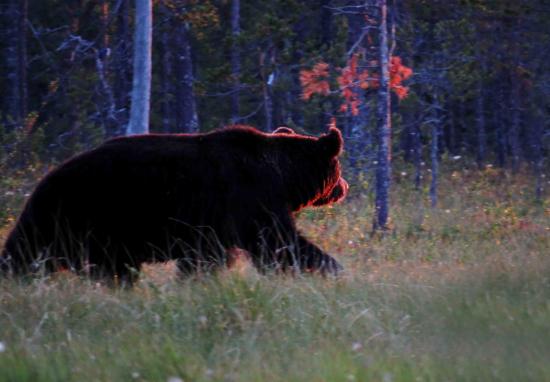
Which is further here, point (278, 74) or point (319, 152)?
point (278, 74)

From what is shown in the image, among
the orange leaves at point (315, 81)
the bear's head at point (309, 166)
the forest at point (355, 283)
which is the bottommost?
the forest at point (355, 283)

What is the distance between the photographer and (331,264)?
7.96 meters

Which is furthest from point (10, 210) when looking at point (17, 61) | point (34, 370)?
point (17, 61)

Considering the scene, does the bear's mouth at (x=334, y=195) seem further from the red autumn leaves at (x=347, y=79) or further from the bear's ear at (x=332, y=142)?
the red autumn leaves at (x=347, y=79)

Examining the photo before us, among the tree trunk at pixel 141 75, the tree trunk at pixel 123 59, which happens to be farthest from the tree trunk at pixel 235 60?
the tree trunk at pixel 141 75

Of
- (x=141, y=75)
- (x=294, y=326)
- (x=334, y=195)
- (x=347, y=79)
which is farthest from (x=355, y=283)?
(x=141, y=75)

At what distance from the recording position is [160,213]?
7.87 metres

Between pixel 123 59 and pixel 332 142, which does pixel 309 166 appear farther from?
pixel 123 59

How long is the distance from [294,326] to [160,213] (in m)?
2.38

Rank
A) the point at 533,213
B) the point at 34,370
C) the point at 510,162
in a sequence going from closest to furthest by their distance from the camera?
the point at 34,370, the point at 533,213, the point at 510,162

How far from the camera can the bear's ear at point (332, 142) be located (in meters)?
8.92

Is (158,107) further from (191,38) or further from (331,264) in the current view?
(331,264)

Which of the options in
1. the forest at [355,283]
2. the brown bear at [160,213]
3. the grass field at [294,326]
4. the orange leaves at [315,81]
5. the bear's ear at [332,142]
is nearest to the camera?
the grass field at [294,326]

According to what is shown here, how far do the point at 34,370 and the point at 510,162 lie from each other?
2239 cm
